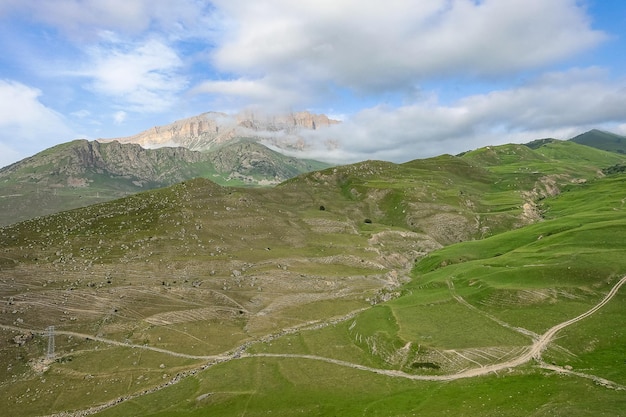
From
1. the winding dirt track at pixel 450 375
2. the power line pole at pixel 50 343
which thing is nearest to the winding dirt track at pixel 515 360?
the winding dirt track at pixel 450 375

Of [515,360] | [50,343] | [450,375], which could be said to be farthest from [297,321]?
[50,343]

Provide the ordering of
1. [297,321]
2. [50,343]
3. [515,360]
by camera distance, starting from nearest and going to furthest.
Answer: [515,360] < [50,343] < [297,321]

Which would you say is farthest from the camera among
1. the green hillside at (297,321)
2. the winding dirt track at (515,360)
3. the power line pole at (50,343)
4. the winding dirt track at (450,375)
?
the power line pole at (50,343)

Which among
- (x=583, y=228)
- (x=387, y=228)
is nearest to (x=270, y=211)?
(x=387, y=228)

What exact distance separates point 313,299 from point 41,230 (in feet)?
333

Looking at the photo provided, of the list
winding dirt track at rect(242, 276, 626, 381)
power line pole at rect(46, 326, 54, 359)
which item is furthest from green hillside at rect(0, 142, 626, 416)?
power line pole at rect(46, 326, 54, 359)

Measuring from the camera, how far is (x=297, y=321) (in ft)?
357

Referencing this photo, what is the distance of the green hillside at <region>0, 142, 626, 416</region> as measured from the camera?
65938 millimetres

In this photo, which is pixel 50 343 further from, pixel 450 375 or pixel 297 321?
pixel 450 375

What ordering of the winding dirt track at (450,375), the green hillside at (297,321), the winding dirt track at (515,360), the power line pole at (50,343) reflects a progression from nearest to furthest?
the green hillside at (297,321) < the winding dirt track at (515,360) < the winding dirt track at (450,375) < the power line pole at (50,343)

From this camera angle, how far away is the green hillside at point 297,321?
216 ft

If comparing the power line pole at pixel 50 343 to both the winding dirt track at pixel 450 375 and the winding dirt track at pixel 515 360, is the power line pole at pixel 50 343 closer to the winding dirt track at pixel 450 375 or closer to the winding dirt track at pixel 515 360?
the winding dirt track at pixel 450 375

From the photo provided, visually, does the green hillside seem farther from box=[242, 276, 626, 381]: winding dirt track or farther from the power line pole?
the power line pole

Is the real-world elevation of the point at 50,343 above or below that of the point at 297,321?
above
